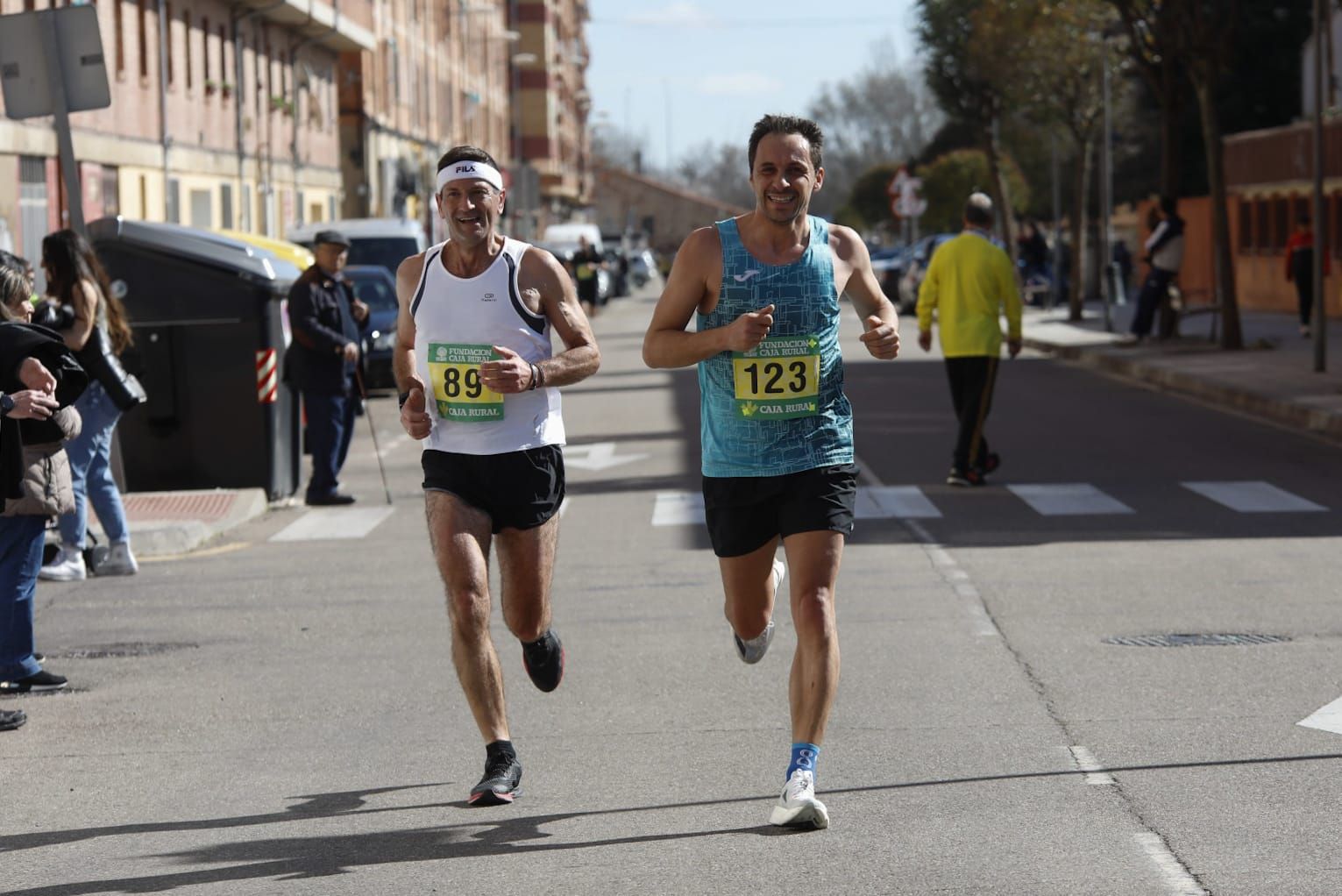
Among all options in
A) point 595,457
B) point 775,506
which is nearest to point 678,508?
point 595,457

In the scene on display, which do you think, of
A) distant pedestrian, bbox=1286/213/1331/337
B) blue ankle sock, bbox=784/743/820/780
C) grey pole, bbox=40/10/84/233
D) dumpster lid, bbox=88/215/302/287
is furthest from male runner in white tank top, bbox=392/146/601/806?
distant pedestrian, bbox=1286/213/1331/337

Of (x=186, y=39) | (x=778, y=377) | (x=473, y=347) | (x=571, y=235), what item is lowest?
(x=778, y=377)

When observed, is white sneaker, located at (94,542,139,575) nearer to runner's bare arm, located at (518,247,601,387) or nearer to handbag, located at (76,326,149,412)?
handbag, located at (76,326,149,412)

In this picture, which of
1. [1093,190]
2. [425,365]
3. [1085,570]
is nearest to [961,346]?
[1085,570]

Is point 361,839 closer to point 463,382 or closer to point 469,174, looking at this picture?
point 463,382

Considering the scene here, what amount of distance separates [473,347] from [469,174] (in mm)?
526

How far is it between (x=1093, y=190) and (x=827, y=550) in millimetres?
65334

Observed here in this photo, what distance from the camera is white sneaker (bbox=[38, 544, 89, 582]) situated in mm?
12500

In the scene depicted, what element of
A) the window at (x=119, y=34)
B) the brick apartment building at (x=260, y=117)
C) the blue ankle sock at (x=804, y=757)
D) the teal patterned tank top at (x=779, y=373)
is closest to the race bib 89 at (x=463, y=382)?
the teal patterned tank top at (x=779, y=373)

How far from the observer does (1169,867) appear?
5.85 meters

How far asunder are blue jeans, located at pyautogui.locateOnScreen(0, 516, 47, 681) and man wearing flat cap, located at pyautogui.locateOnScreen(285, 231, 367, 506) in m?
7.11

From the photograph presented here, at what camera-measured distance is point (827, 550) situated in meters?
6.68

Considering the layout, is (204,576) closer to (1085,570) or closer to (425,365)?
(1085,570)

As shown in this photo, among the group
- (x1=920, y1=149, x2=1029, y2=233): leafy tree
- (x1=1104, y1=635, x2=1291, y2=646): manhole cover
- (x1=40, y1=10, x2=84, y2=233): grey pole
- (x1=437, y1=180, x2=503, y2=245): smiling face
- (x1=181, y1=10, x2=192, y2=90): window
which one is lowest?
(x1=1104, y1=635, x2=1291, y2=646): manhole cover
